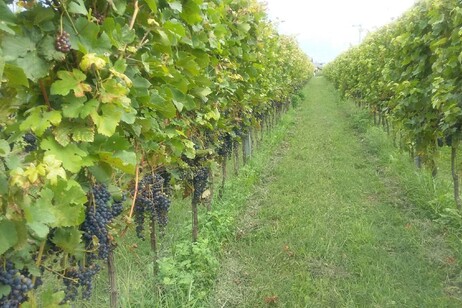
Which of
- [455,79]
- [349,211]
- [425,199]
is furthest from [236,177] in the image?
[455,79]

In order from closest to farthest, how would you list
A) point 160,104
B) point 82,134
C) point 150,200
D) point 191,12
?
1. point 82,134
2. point 160,104
3. point 191,12
4. point 150,200

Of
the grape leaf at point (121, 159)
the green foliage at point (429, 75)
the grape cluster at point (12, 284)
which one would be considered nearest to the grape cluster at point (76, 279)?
the grape cluster at point (12, 284)

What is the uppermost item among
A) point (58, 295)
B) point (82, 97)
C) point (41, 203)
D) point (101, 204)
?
point (82, 97)

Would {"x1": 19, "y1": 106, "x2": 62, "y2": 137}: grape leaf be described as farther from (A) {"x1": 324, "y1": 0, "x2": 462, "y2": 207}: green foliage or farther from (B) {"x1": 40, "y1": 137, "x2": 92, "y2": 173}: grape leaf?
(A) {"x1": 324, "y1": 0, "x2": 462, "y2": 207}: green foliage

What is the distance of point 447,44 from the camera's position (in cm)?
555

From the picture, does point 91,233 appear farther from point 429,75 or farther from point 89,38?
point 429,75

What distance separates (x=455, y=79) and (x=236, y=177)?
166 inches

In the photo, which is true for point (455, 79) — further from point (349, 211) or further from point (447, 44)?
point (349, 211)

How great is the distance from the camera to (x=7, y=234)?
4.53ft

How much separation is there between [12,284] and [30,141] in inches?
26.3

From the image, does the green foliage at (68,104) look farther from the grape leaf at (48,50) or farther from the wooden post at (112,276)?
the wooden post at (112,276)

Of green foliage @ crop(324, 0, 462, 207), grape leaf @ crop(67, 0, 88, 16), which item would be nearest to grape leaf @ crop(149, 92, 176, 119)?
grape leaf @ crop(67, 0, 88, 16)

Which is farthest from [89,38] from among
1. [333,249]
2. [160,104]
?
[333,249]

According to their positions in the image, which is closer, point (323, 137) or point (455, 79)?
point (455, 79)
